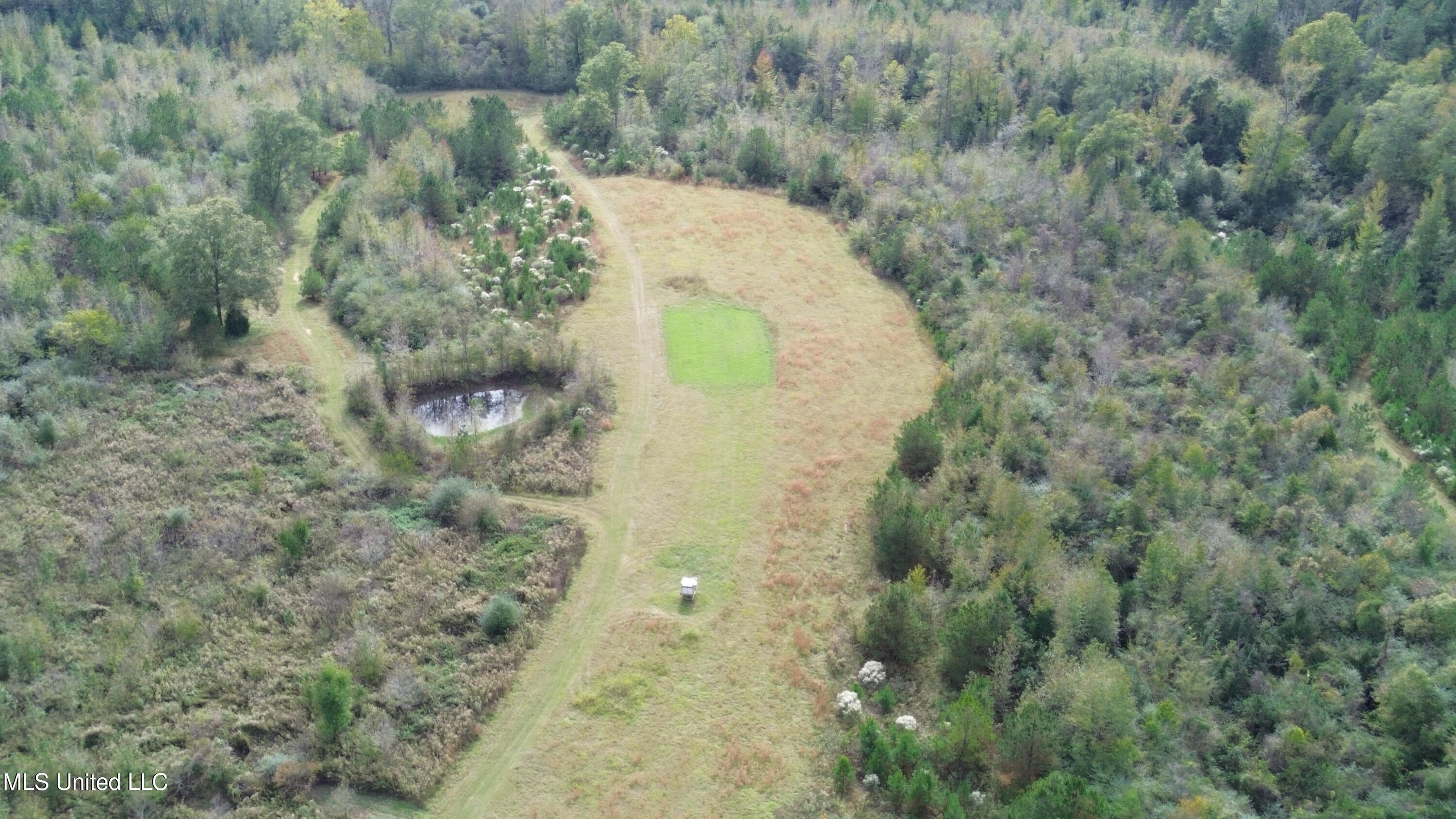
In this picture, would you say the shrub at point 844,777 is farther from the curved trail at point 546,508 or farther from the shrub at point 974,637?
the curved trail at point 546,508

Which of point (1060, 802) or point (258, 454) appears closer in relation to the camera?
point (1060, 802)

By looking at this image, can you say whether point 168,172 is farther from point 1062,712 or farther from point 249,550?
point 1062,712

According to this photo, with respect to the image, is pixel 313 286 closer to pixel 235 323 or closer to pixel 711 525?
pixel 235 323

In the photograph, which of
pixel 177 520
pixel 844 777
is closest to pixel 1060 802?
pixel 844 777

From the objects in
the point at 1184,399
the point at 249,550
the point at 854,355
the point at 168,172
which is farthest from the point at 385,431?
the point at 1184,399

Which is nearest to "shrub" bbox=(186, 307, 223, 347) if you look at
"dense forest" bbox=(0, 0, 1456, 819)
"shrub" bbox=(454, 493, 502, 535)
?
"dense forest" bbox=(0, 0, 1456, 819)

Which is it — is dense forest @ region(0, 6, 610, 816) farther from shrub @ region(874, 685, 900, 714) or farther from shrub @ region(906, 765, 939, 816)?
shrub @ region(906, 765, 939, 816)
